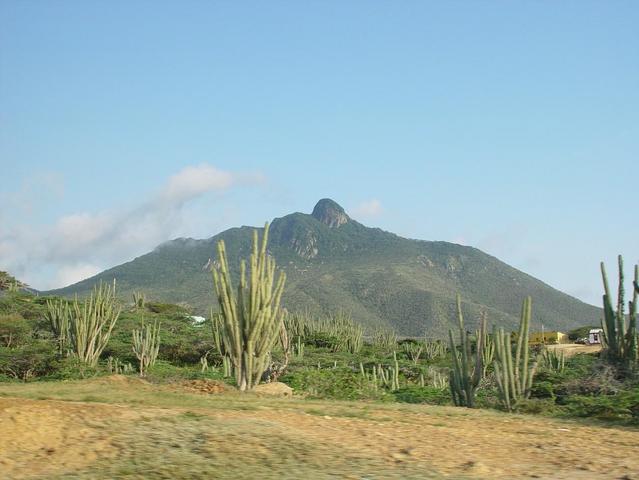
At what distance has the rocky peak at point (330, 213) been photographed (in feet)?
524

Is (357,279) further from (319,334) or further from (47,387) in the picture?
(47,387)

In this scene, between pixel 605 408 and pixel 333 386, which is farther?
pixel 333 386

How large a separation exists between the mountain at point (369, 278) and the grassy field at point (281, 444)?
6913 cm

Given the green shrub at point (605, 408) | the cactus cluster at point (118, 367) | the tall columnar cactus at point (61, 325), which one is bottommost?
the green shrub at point (605, 408)

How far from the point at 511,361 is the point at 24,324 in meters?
27.7

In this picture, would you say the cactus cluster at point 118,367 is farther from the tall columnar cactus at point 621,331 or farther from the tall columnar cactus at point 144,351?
the tall columnar cactus at point 621,331

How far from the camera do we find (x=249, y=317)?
50.4 feet

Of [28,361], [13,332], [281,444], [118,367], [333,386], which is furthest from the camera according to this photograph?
[13,332]

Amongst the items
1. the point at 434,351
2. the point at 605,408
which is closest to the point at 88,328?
the point at 605,408

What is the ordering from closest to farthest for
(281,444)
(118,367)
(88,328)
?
(281,444) → (88,328) → (118,367)

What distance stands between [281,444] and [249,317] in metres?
7.49

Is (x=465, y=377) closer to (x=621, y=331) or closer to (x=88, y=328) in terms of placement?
(x=621, y=331)

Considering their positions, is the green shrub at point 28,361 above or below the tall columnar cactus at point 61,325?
below

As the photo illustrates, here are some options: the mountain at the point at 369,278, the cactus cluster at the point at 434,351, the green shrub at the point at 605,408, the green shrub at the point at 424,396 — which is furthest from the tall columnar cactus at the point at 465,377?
the mountain at the point at 369,278
